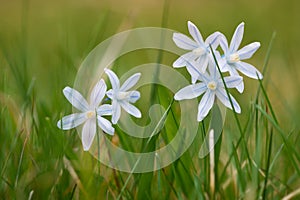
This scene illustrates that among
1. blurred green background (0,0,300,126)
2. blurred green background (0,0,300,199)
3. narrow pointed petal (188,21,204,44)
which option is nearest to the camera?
narrow pointed petal (188,21,204,44)

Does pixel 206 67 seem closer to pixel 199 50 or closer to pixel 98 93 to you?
pixel 199 50

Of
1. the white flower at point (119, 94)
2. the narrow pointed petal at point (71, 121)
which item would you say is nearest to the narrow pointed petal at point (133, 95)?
the white flower at point (119, 94)

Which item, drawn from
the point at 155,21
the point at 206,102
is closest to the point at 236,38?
the point at 206,102

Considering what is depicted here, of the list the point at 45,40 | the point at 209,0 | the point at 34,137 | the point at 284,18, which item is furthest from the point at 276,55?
the point at 34,137

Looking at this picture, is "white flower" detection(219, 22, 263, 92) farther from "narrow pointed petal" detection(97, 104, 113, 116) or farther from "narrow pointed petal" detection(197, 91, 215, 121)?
"narrow pointed petal" detection(97, 104, 113, 116)

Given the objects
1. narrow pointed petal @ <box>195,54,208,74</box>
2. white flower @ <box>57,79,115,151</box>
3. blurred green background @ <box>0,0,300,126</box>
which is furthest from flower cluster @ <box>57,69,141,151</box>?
blurred green background @ <box>0,0,300,126</box>

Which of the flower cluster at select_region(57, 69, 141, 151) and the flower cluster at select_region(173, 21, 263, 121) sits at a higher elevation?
the flower cluster at select_region(173, 21, 263, 121)
